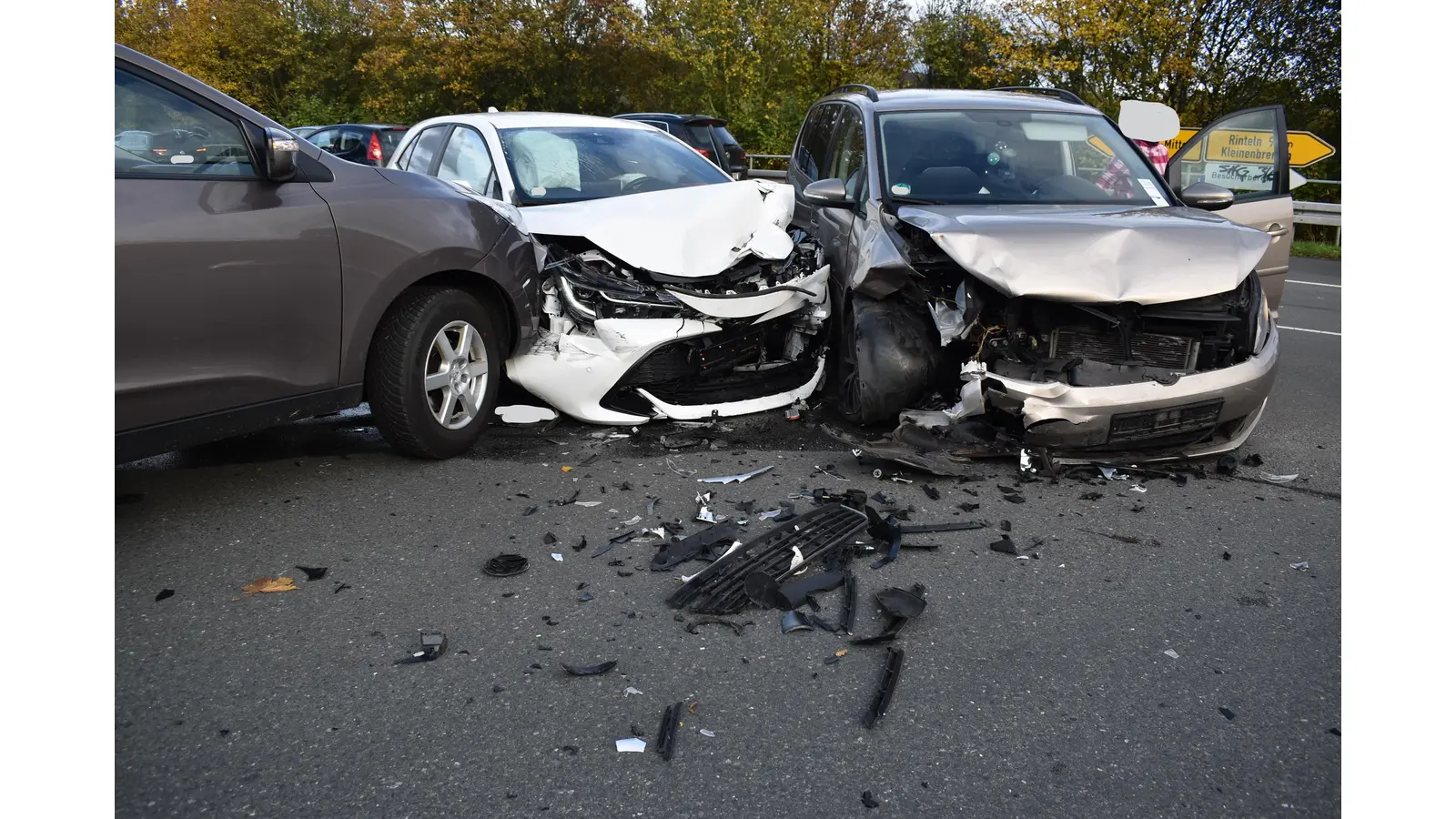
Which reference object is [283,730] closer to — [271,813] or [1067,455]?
[271,813]

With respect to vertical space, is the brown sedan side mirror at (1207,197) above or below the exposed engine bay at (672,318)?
above

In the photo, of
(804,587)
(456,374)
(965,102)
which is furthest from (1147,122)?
(804,587)

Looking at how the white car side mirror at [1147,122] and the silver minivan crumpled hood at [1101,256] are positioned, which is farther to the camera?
the white car side mirror at [1147,122]

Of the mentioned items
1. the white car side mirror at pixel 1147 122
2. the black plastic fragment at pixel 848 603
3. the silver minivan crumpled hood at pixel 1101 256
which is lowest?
the black plastic fragment at pixel 848 603

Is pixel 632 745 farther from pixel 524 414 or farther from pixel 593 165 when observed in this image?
pixel 593 165

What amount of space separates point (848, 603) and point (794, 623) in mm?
244

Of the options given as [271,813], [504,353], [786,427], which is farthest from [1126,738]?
[504,353]

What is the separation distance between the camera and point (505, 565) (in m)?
3.86

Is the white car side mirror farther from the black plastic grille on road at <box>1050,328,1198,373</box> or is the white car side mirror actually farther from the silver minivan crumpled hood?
the black plastic grille on road at <box>1050,328,1198,373</box>

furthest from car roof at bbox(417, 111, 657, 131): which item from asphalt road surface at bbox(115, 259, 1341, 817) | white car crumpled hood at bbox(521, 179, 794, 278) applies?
asphalt road surface at bbox(115, 259, 1341, 817)

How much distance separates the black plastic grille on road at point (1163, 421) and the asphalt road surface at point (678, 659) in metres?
0.27

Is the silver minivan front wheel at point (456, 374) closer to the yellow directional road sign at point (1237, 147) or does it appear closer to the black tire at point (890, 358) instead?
the black tire at point (890, 358)

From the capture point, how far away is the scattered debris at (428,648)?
316 cm

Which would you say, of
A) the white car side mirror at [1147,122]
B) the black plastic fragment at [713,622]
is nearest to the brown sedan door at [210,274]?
the black plastic fragment at [713,622]
